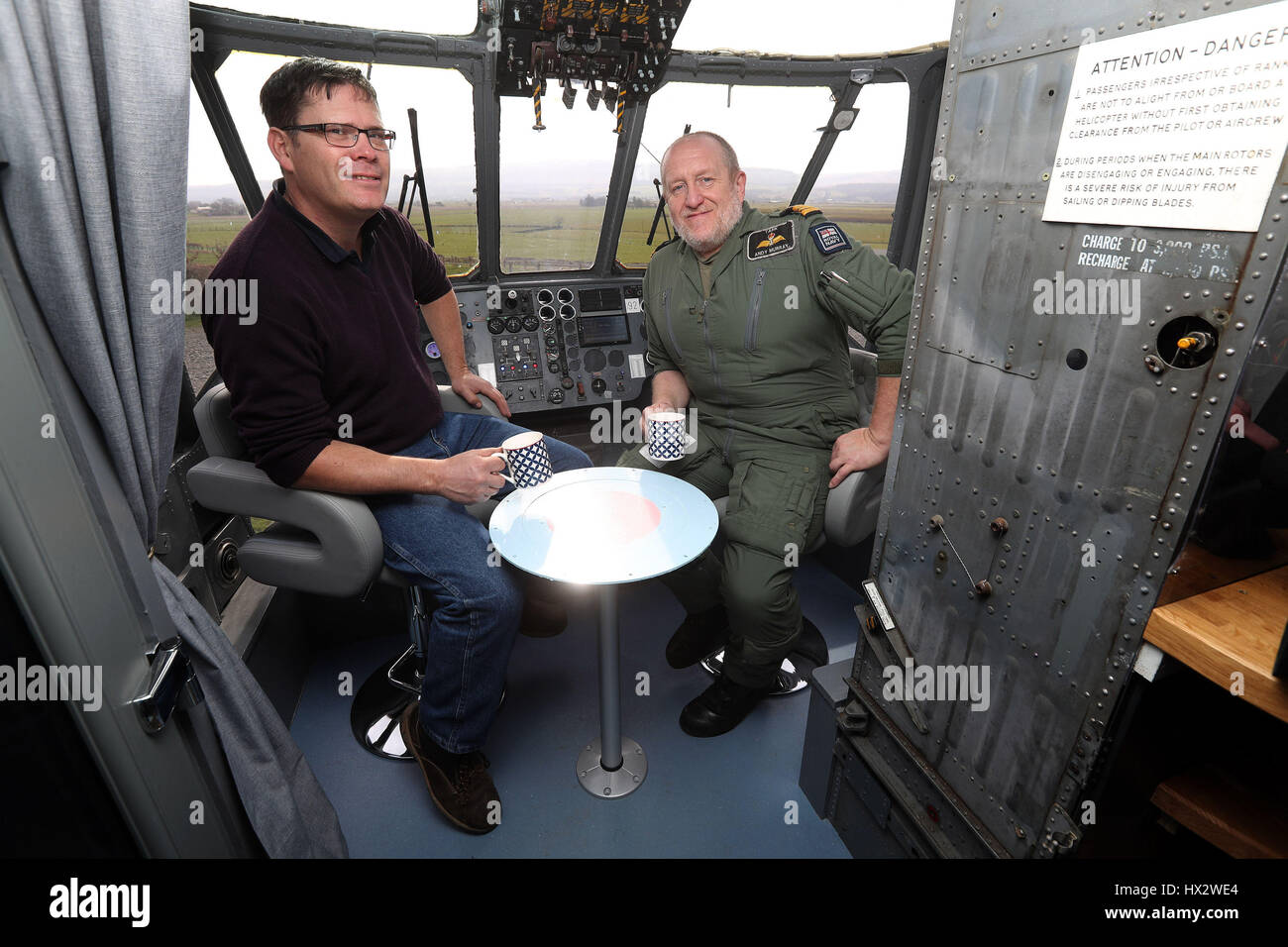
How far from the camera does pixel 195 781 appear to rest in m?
1.08

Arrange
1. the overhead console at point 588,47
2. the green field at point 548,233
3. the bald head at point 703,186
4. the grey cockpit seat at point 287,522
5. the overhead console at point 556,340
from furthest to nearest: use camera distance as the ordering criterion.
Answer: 1. the overhead console at point 556,340
2. the green field at point 548,233
3. the overhead console at point 588,47
4. the bald head at point 703,186
5. the grey cockpit seat at point 287,522

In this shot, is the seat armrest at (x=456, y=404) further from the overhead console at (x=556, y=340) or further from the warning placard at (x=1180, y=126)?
the warning placard at (x=1180, y=126)

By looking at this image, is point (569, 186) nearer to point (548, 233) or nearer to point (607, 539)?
→ point (548, 233)

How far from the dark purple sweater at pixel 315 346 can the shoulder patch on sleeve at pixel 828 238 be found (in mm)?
1302

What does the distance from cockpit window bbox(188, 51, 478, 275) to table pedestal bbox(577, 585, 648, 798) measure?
1908 millimetres

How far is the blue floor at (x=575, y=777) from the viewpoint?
5.41 feet

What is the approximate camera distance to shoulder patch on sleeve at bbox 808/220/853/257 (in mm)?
1885

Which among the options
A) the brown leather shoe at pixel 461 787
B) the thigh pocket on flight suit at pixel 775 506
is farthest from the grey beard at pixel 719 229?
the brown leather shoe at pixel 461 787

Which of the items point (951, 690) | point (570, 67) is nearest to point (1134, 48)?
point (951, 690)

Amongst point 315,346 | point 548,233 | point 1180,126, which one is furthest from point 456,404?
point 1180,126

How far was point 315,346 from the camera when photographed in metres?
1.55

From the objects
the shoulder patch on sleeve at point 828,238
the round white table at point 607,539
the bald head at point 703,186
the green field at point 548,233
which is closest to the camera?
the round white table at point 607,539

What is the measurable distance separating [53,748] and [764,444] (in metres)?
1.79

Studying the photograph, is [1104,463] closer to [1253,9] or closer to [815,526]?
[1253,9]
